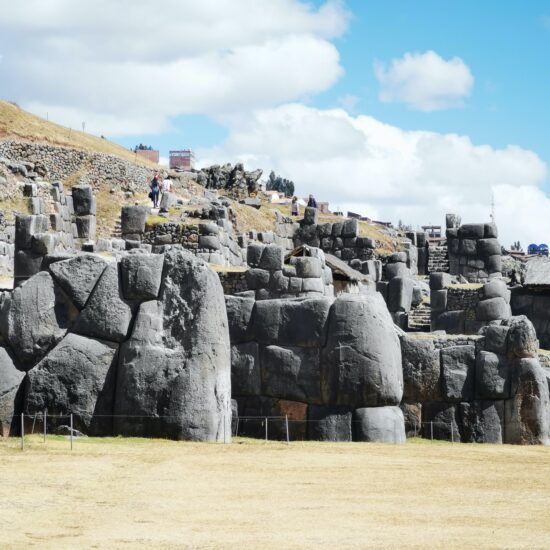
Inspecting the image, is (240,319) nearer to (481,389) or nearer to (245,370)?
(245,370)

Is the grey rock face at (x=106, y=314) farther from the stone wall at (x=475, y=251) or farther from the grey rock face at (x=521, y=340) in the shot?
the stone wall at (x=475, y=251)

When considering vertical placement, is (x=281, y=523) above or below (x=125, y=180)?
below

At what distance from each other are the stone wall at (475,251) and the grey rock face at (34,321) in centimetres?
4102

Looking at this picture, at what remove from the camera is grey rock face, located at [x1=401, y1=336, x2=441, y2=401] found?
26.3 m

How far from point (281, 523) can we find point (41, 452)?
639 cm

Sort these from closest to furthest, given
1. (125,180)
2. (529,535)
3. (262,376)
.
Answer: (529,535) → (262,376) → (125,180)

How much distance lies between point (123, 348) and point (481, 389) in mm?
7602

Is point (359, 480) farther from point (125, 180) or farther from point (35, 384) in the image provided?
point (125, 180)

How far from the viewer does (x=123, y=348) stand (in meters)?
23.6

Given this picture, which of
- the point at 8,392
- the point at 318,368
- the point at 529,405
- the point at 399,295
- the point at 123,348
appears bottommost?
the point at 529,405

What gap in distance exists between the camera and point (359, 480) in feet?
62.7

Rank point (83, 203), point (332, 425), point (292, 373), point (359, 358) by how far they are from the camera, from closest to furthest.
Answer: point (359, 358), point (332, 425), point (292, 373), point (83, 203)

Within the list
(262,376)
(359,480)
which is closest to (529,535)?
(359,480)

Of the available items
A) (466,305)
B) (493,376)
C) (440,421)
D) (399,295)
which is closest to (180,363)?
(440,421)
